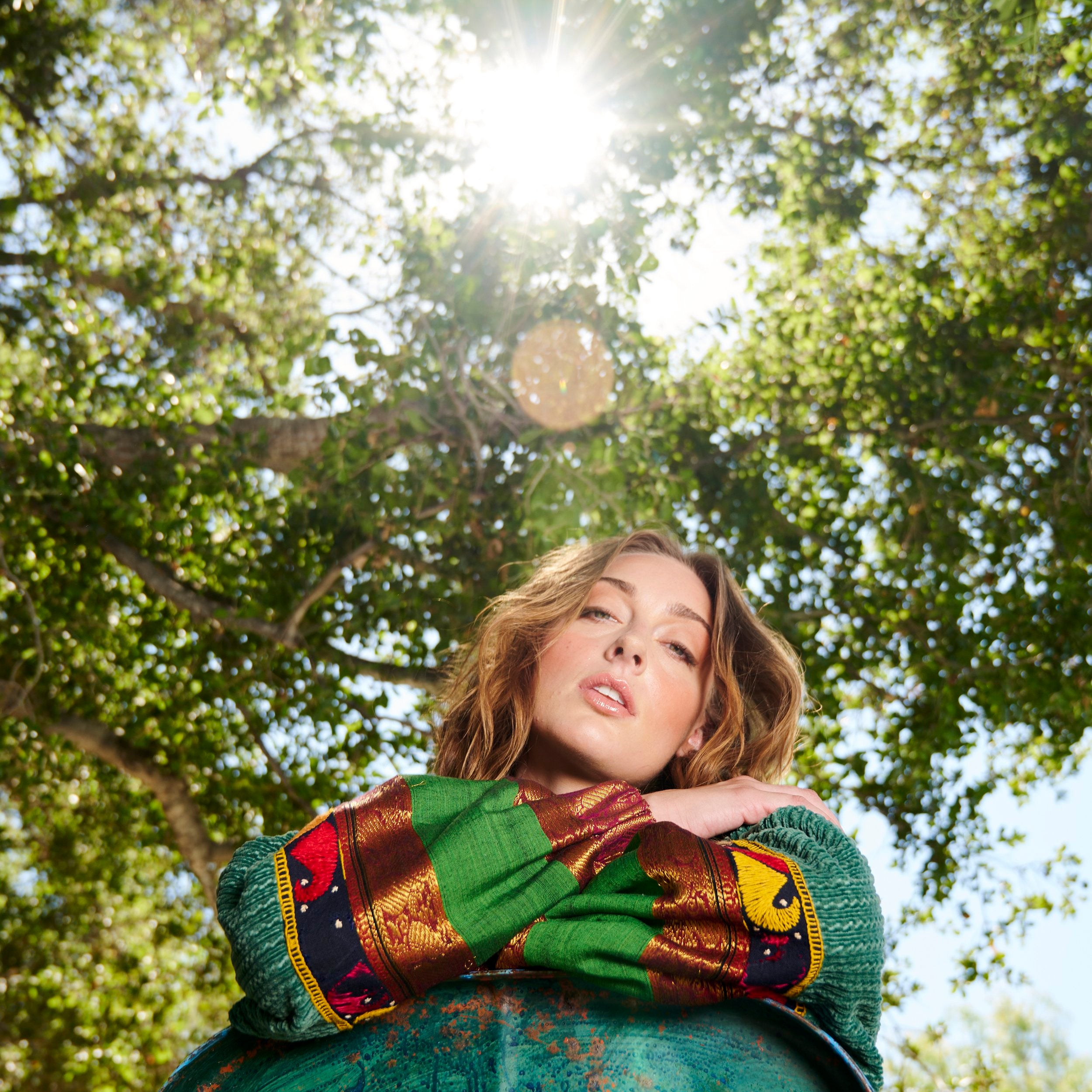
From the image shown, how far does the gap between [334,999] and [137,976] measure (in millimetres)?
7299

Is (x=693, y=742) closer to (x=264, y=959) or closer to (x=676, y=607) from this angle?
(x=676, y=607)

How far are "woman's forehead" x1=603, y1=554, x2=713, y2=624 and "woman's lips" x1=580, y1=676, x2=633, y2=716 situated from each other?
0.30 meters

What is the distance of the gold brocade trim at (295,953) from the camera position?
1.21m

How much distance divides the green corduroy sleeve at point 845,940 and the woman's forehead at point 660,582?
0.84m

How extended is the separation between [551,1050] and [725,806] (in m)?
0.58

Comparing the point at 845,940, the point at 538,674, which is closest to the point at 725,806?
the point at 845,940

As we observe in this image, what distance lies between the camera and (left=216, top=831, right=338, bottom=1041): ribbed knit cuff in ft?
3.97

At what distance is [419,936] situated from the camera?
4.04 ft

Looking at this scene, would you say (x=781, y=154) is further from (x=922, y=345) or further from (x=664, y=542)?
(x=664, y=542)

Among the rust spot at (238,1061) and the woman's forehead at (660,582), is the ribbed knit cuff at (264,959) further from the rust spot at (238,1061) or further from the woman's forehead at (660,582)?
the woman's forehead at (660,582)

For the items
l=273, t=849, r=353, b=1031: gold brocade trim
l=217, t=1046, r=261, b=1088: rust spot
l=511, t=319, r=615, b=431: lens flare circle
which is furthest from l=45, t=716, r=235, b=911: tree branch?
l=273, t=849, r=353, b=1031: gold brocade trim

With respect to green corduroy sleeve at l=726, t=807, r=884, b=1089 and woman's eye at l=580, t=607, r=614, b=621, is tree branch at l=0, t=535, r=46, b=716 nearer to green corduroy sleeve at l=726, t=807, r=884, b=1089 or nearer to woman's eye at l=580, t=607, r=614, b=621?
woman's eye at l=580, t=607, r=614, b=621

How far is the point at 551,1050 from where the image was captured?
1.25 meters

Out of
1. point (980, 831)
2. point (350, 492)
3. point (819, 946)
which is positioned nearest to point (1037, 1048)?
point (980, 831)
